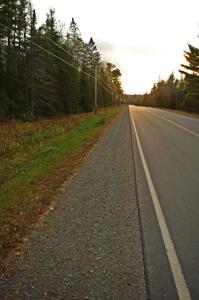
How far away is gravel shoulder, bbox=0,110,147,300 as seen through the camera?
11.0 feet

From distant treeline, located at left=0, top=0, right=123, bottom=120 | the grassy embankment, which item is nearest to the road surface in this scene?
the grassy embankment

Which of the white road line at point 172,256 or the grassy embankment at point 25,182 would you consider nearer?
the white road line at point 172,256

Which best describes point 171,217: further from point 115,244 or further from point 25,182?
point 25,182

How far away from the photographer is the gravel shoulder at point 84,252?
3.36m

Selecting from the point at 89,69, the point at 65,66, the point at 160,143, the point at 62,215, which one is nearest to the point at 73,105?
the point at 65,66

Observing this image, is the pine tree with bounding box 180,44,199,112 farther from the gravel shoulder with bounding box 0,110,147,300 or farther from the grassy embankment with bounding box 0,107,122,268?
the gravel shoulder with bounding box 0,110,147,300

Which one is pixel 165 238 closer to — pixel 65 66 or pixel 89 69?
pixel 65 66

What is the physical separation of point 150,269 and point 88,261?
80 centimetres

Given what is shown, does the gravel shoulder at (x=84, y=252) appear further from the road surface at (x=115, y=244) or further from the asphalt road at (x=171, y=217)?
the asphalt road at (x=171, y=217)

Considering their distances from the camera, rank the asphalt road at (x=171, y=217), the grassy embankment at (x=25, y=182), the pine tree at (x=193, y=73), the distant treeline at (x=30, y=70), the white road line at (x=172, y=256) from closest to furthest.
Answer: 1. the white road line at (x=172, y=256)
2. the asphalt road at (x=171, y=217)
3. the grassy embankment at (x=25, y=182)
4. the distant treeline at (x=30, y=70)
5. the pine tree at (x=193, y=73)

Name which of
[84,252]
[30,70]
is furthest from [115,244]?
[30,70]

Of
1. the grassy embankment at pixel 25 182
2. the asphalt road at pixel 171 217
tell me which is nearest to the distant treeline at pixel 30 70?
the grassy embankment at pixel 25 182

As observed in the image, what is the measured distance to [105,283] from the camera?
3455 millimetres

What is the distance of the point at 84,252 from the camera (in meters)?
4.15
